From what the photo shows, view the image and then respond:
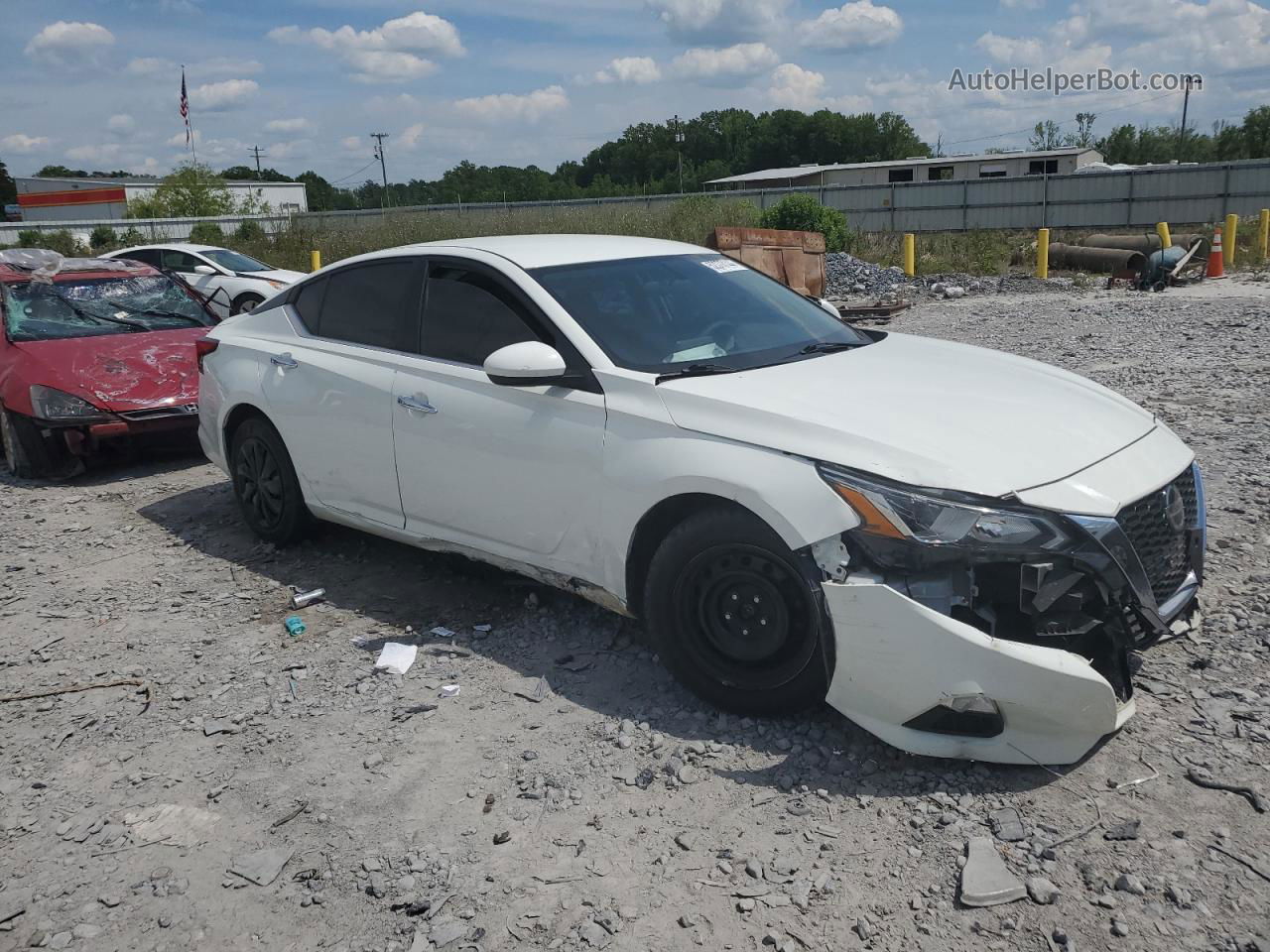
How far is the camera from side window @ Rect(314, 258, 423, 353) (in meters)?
4.98

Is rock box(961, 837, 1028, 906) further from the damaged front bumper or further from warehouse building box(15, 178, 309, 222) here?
warehouse building box(15, 178, 309, 222)

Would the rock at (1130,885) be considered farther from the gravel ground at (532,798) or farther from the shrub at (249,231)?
the shrub at (249,231)

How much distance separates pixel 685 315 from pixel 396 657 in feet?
6.38

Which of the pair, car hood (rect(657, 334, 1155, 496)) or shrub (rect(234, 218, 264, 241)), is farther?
shrub (rect(234, 218, 264, 241))

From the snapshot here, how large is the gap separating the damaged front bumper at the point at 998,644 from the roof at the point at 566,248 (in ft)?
6.78

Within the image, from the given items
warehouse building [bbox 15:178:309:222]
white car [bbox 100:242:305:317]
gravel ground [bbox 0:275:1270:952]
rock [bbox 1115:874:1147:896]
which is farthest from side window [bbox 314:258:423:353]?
warehouse building [bbox 15:178:309:222]

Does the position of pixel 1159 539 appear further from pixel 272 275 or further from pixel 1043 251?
pixel 1043 251

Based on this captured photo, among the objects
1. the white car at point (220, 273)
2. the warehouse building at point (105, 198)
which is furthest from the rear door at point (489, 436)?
the warehouse building at point (105, 198)

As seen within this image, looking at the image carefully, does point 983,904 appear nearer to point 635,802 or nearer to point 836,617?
point 836,617

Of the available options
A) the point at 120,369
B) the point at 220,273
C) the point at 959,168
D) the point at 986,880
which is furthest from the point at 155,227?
the point at 986,880

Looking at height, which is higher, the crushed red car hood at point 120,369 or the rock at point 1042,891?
the crushed red car hood at point 120,369

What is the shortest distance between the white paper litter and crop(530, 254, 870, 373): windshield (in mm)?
1595

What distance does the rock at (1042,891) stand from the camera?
9.09 feet

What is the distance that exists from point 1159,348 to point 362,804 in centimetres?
1044
